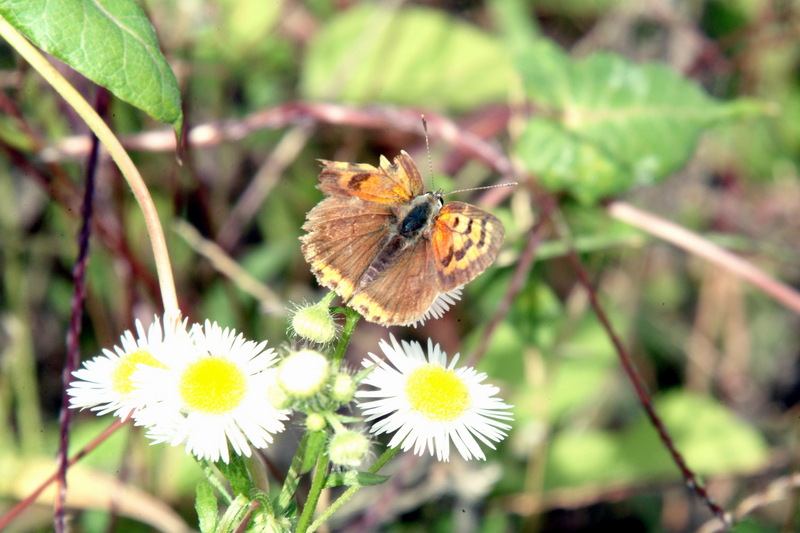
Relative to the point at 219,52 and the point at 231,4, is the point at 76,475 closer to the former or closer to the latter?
the point at 219,52

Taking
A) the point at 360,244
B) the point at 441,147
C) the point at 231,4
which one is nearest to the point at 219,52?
the point at 231,4

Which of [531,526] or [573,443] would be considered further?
[573,443]

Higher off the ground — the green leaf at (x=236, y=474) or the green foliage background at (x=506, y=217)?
the green foliage background at (x=506, y=217)

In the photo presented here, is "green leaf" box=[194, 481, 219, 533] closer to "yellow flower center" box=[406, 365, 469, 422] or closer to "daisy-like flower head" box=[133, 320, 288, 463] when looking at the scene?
"daisy-like flower head" box=[133, 320, 288, 463]

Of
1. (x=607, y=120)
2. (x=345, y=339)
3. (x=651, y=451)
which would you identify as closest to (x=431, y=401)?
(x=345, y=339)

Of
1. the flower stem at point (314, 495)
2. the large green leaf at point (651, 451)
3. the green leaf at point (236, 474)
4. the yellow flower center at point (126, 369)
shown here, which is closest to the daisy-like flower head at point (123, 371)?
the yellow flower center at point (126, 369)

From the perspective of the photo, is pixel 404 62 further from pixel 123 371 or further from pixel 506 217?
pixel 123 371

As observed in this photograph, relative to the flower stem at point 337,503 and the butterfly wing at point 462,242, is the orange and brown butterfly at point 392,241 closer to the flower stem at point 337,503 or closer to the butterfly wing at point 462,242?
the butterfly wing at point 462,242
